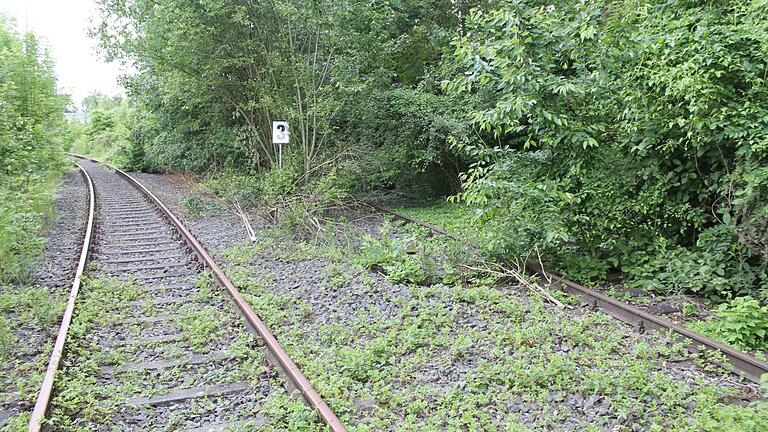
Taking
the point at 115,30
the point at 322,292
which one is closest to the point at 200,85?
the point at 115,30

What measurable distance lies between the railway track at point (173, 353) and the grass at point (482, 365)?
0.34 m

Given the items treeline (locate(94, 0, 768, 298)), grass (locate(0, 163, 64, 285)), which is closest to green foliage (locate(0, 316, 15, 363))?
grass (locate(0, 163, 64, 285))

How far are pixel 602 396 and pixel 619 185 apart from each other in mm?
3849

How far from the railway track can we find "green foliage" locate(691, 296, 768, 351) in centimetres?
390

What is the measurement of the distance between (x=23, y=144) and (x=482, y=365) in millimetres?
13450

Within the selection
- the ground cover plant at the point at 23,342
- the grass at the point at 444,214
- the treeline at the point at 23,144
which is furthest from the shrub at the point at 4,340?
the grass at the point at 444,214

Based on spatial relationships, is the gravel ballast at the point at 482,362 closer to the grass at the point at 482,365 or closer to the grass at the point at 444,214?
the grass at the point at 482,365

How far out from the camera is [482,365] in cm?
485

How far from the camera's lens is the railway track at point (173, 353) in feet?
14.0

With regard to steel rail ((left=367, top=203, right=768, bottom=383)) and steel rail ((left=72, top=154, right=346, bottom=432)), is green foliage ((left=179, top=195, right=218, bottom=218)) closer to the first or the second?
steel rail ((left=72, top=154, right=346, bottom=432))

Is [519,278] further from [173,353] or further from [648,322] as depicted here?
[173,353]

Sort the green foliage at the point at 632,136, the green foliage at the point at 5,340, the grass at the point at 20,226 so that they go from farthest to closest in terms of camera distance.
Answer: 1. the grass at the point at 20,226
2. the green foliage at the point at 632,136
3. the green foliage at the point at 5,340

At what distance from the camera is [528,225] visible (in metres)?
7.58

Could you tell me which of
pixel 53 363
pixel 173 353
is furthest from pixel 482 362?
pixel 53 363
